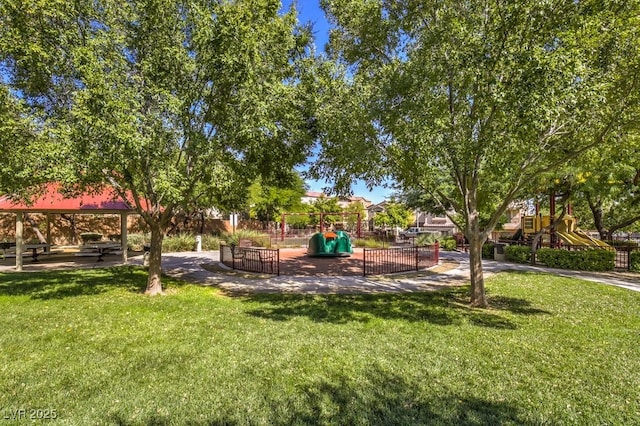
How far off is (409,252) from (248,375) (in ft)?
40.3

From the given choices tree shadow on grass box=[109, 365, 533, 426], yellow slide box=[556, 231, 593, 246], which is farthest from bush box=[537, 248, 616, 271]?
tree shadow on grass box=[109, 365, 533, 426]

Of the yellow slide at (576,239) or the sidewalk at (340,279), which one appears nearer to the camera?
the sidewalk at (340,279)

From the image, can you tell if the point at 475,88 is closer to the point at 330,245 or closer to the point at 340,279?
the point at 340,279

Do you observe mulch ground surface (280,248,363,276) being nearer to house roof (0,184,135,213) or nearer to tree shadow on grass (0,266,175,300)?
tree shadow on grass (0,266,175,300)

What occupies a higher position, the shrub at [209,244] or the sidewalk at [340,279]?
the shrub at [209,244]

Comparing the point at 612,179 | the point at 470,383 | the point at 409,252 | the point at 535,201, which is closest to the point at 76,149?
the point at 470,383

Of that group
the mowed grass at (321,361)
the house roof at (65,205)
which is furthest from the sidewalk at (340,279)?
the house roof at (65,205)

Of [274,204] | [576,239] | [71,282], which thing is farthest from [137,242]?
[576,239]

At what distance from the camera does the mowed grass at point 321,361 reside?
3648 mm

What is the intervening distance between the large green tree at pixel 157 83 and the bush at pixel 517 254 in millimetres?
12761

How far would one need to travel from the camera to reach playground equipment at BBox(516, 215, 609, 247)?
59.2ft

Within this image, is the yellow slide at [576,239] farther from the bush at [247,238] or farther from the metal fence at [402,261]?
the bush at [247,238]

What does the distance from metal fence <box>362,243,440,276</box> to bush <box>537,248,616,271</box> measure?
15.6 feet

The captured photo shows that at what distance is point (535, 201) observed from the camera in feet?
69.6
